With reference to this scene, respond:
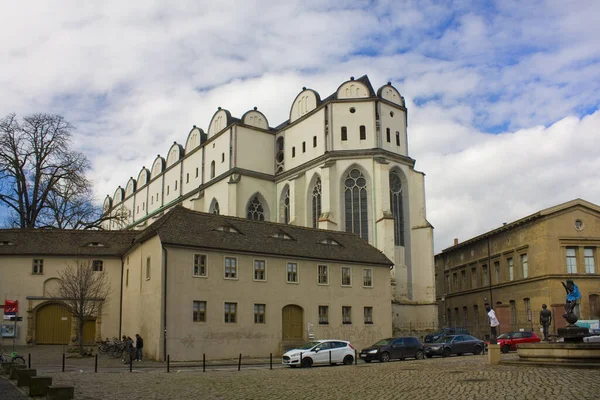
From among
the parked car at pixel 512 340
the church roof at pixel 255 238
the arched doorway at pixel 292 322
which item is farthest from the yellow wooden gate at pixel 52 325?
the parked car at pixel 512 340

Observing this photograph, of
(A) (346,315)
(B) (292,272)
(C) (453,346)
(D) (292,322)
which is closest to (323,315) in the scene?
(A) (346,315)

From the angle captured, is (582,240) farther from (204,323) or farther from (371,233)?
(204,323)

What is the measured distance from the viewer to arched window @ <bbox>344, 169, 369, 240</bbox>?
54.7 metres

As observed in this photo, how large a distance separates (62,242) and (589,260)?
126 feet

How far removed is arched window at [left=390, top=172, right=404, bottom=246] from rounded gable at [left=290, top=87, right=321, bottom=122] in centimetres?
1052

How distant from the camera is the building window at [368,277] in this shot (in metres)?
41.1

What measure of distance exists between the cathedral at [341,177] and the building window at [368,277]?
10146 millimetres

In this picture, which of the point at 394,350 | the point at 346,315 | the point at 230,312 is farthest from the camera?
the point at 346,315

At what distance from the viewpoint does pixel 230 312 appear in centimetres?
3462

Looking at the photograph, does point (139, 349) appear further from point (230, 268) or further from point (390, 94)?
point (390, 94)

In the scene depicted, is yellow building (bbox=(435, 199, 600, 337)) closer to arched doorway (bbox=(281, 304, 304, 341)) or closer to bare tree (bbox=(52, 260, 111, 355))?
arched doorway (bbox=(281, 304, 304, 341))

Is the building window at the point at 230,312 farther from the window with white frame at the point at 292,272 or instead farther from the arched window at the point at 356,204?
the arched window at the point at 356,204

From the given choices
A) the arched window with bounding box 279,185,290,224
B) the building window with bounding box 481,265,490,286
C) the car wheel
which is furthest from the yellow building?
the car wheel

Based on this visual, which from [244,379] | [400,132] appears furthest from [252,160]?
[244,379]
